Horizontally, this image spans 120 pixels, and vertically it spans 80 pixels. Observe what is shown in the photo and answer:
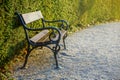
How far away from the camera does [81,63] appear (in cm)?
616

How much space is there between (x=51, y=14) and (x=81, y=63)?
2.56m

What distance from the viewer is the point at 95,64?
Answer: 240 inches

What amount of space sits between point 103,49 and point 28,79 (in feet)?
9.77

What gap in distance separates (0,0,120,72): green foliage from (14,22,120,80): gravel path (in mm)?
510

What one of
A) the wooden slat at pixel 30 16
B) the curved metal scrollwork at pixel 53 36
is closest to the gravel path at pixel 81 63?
the curved metal scrollwork at pixel 53 36

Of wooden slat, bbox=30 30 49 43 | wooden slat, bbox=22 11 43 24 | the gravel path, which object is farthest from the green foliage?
the gravel path

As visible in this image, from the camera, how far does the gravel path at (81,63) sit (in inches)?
210

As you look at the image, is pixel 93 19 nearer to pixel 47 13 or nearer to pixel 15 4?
pixel 47 13

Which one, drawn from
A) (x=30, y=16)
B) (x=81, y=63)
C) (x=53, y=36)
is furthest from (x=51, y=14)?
(x=81, y=63)

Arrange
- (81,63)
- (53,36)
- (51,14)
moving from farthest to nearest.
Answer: (51,14)
(53,36)
(81,63)

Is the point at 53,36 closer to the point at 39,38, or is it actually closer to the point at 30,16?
the point at 30,16

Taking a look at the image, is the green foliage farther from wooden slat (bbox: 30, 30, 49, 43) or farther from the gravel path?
the gravel path

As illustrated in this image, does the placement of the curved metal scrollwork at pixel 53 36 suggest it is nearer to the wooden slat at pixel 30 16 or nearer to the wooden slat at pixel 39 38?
the wooden slat at pixel 39 38

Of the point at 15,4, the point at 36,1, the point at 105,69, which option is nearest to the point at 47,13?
the point at 36,1
